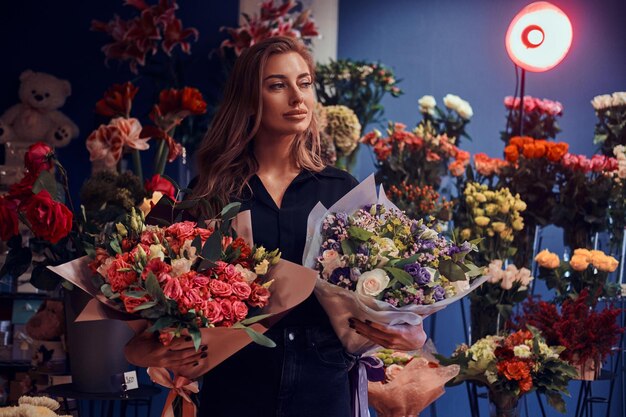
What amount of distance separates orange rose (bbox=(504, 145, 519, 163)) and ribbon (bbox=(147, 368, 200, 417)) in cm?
234

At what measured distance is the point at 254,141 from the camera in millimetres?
2363

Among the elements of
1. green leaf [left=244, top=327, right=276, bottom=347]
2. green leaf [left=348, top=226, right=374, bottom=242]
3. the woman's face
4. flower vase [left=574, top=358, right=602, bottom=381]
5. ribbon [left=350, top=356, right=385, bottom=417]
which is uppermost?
the woman's face

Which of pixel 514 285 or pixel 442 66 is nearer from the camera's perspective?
pixel 514 285

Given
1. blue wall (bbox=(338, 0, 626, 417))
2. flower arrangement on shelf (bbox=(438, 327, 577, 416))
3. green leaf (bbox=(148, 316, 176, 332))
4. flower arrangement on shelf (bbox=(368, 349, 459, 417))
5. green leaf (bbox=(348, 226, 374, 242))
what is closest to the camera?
green leaf (bbox=(148, 316, 176, 332))

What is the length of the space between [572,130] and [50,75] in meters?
2.79

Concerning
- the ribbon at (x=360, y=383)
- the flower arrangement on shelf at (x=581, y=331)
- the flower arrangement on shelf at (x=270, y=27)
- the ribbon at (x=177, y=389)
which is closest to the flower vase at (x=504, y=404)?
the flower arrangement on shelf at (x=581, y=331)

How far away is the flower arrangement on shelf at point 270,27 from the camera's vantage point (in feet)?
15.9

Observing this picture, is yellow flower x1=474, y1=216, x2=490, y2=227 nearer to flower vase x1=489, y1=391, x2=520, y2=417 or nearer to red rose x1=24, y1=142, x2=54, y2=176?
flower vase x1=489, y1=391, x2=520, y2=417

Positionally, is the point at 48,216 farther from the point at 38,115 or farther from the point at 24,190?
the point at 38,115

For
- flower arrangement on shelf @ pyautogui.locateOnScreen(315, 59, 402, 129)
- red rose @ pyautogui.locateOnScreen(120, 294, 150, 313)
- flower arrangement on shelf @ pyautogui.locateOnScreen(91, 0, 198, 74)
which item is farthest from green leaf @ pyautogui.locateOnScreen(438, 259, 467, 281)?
flower arrangement on shelf @ pyautogui.locateOnScreen(91, 0, 198, 74)

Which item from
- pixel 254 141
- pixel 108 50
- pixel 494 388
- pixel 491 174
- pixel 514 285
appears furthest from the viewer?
pixel 108 50

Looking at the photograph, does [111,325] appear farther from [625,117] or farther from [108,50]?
[625,117]

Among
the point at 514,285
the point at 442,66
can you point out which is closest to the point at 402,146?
the point at 514,285

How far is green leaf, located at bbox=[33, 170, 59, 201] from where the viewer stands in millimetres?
2819
